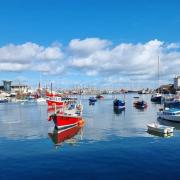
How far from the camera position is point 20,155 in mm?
33719

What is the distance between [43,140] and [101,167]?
1590cm

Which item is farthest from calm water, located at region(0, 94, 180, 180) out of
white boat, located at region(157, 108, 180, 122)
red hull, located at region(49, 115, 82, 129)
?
white boat, located at region(157, 108, 180, 122)

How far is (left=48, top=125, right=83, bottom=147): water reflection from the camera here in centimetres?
4231

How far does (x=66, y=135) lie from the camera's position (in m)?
47.5

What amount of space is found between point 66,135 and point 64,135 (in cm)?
32

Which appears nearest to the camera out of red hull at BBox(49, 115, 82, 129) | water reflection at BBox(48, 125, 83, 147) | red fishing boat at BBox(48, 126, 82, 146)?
water reflection at BBox(48, 125, 83, 147)

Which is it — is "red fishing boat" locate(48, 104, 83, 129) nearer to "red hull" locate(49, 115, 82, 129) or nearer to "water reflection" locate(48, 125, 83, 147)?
"red hull" locate(49, 115, 82, 129)

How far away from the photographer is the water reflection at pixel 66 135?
42312 millimetres

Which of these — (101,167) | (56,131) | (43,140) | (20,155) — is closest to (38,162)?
(20,155)

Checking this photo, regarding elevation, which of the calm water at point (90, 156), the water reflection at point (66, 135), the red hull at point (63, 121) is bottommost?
the calm water at point (90, 156)

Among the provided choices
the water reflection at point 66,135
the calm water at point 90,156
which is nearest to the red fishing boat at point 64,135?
the water reflection at point 66,135

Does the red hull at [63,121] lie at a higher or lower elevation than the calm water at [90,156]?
higher

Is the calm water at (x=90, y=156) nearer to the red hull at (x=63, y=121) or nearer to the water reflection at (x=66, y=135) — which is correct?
the water reflection at (x=66, y=135)

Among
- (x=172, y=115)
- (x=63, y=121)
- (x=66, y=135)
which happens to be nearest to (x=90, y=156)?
(x=66, y=135)
